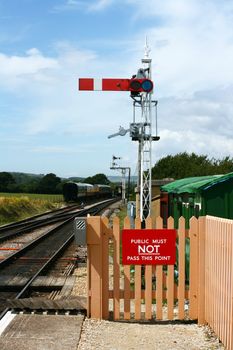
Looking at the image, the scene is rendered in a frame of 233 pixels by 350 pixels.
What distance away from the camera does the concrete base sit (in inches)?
234

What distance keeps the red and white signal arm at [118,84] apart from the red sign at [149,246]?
8.51m

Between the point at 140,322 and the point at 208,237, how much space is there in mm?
1459

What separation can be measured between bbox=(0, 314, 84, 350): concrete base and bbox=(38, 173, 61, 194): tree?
90.8 m

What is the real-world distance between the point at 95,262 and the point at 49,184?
9569 centimetres

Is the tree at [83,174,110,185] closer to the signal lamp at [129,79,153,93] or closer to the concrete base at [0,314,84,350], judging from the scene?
the signal lamp at [129,79,153,93]

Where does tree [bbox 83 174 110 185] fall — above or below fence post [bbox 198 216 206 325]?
above

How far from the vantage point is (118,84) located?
15312mm

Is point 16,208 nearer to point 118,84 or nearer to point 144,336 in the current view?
point 118,84

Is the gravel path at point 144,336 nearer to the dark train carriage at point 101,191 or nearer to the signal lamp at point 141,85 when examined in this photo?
the signal lamp at point 141,85

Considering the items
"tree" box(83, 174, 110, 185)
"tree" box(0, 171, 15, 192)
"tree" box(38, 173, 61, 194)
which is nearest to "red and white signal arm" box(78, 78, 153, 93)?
"tree" box(38, 173, 61, 194)

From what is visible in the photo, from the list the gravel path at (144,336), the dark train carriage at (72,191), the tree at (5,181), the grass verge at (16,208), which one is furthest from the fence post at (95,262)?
the tree at (5,181)

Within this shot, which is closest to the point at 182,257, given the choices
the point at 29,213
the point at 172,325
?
the point at 172,325

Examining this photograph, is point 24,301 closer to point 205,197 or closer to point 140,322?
point 140,322

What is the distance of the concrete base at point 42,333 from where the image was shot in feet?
19.5
